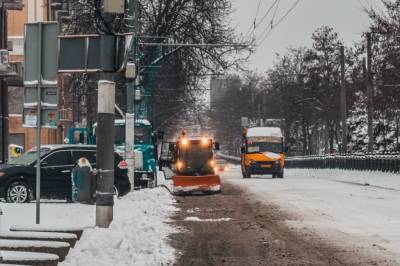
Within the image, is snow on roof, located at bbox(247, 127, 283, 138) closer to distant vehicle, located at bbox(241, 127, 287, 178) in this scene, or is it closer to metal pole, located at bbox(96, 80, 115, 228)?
distant vehicle, located at bbox(241, 127, 287, 178)

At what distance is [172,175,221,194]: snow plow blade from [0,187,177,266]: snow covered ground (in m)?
6.43

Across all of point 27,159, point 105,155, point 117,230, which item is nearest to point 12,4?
point 27,159

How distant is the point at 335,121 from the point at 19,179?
2141 inches

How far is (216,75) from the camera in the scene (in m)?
36.5

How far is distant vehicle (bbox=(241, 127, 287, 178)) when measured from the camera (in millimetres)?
42625

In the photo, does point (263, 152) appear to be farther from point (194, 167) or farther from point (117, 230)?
point (117, 230)

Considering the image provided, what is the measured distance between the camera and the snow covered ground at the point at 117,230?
10.0 m

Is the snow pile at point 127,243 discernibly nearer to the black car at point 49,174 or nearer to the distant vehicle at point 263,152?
the black car at point 49,174

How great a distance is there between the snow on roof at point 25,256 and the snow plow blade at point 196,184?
17919 mm

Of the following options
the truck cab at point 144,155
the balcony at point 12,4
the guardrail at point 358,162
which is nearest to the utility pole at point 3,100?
the balcony at point 12,4

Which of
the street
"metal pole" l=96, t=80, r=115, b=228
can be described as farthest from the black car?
"metal pole" l=96, t=80, r=115, b=228

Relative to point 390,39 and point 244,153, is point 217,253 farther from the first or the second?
point 244,153

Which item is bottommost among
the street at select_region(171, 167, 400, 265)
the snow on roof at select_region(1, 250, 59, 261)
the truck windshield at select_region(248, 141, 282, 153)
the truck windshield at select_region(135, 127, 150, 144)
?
the street at select_region(171, 167, 400, 265)

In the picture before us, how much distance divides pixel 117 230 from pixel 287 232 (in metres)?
3.23
